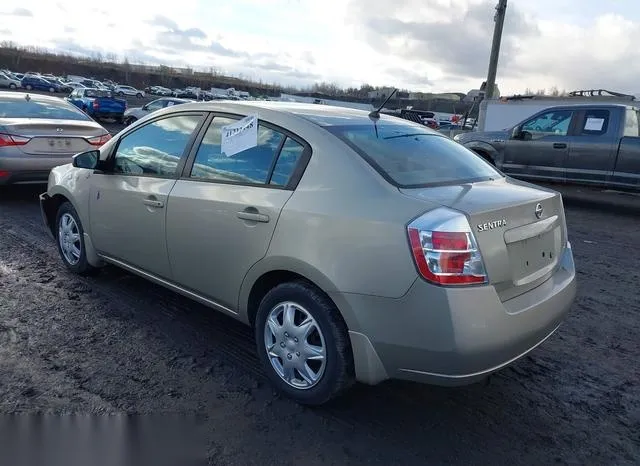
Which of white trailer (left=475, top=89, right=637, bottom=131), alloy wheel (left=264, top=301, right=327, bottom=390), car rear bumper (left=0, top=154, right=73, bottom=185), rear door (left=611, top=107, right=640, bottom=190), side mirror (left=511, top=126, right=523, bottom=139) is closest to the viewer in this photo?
alloy wheel (left=264, top=301, right=327, bottom=390)

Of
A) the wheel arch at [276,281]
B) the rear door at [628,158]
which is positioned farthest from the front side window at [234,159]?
the rear door at [628,158]

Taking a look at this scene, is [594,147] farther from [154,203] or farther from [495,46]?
[495,46]

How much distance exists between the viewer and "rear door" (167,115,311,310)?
3.03m

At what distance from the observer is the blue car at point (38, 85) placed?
2318 inches

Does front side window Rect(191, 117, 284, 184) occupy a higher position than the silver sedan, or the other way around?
front side window Rect(191, 117, 284, 184)

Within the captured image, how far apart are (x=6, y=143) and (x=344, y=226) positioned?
6.19 metres

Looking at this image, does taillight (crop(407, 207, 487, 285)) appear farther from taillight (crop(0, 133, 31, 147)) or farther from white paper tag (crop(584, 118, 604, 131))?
white paper tag (crop(584, 118, 604, 131))

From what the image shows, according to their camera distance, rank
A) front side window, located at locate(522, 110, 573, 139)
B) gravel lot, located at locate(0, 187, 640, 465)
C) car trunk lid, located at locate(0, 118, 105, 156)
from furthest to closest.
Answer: front side window, located at locate(522, 110, 573, 139) → car trunk lid, located at locate(0, 118, 105, 156) → gravel lot, located at locate(0, 187, 640, 465)

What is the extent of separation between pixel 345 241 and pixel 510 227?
0.85m

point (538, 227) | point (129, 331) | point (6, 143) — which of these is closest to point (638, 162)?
point (538, 227)

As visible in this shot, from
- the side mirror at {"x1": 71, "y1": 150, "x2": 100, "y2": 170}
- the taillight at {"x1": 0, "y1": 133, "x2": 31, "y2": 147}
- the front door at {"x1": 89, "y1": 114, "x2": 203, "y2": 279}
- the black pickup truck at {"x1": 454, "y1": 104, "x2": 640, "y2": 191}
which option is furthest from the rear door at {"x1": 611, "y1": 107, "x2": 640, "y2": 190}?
the taillight at {"x1": 0, "y1": 133, "x2": 31, "y2": 147}

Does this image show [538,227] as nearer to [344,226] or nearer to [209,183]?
[344,226]

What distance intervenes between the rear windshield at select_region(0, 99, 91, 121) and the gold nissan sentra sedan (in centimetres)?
474

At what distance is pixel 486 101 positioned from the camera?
59.7 ft
